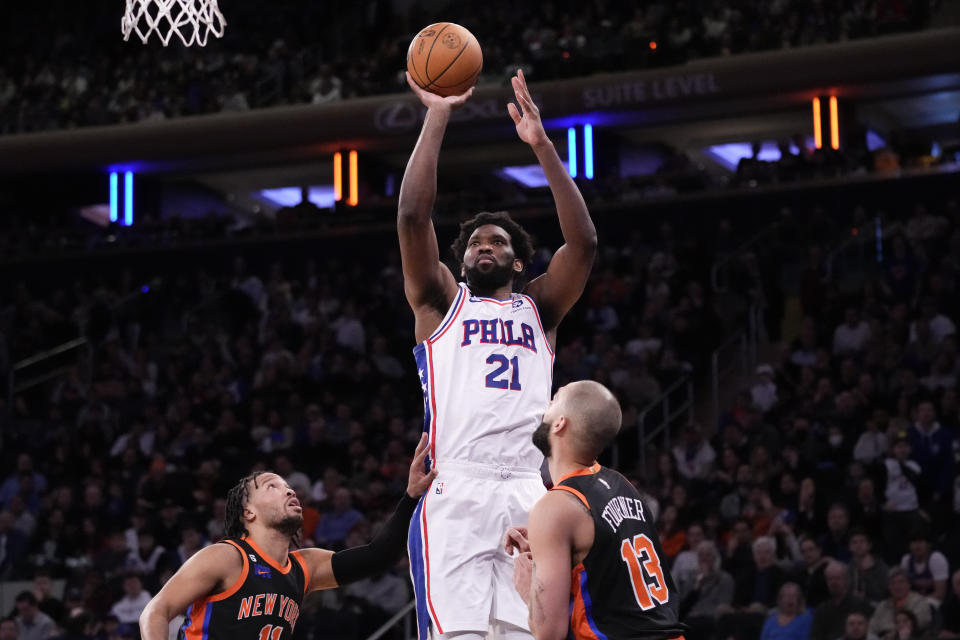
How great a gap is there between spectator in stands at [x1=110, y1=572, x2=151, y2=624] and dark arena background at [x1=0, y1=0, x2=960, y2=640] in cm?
4

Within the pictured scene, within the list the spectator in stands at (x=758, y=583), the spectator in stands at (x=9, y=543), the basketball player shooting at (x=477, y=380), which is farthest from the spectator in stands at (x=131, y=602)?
the basketball player shooting at (x=477, y=380)

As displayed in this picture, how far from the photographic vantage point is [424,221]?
207 inches

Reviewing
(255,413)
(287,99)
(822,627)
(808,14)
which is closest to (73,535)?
(255,413)

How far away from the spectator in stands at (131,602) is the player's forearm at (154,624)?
697cm

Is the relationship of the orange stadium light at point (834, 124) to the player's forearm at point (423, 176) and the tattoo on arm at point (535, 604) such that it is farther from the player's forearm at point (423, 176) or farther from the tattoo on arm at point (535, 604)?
the tattoo on arm at point (535, 604)

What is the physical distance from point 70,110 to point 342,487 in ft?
42.5

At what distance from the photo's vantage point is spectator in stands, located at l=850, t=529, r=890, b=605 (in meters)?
10.1

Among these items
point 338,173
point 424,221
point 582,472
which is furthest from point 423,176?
point 338,173

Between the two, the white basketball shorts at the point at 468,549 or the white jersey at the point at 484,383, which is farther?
the white jersey at the point at 484,383

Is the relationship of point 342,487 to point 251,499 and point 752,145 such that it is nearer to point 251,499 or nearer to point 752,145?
point 251,499

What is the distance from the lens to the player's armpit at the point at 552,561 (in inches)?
173

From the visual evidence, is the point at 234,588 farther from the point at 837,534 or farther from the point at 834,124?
the point at 834,124

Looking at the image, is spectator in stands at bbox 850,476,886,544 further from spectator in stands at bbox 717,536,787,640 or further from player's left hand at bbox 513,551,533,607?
player's left hand at bbox 513,551,533,607

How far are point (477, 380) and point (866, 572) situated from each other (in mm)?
5830
